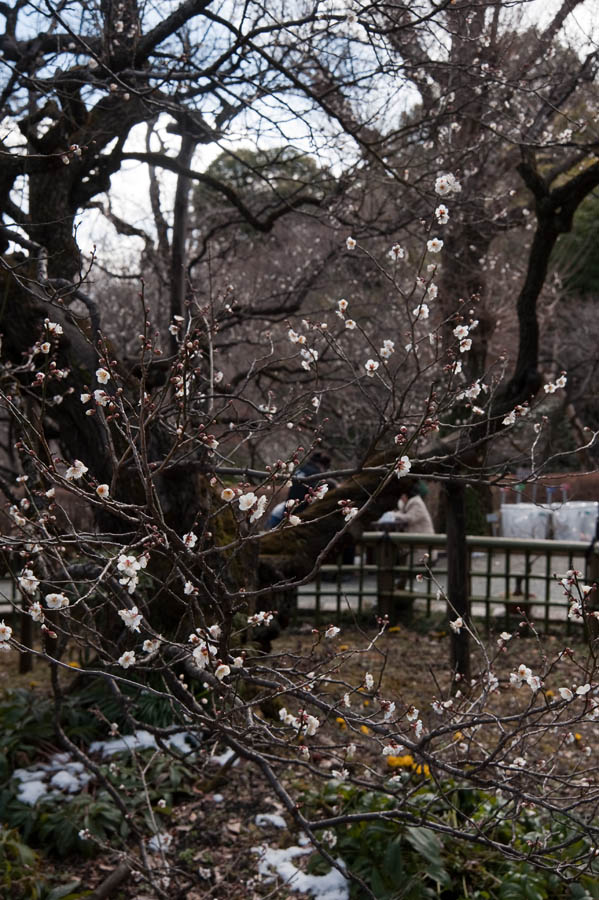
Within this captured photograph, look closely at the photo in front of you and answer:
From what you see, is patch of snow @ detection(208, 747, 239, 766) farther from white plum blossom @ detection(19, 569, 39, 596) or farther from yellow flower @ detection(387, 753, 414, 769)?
white plum blossom @ detection(19, 569, 39, 596)

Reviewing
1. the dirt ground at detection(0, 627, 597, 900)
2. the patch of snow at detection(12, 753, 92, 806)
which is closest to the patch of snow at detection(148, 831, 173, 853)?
the dirt ground at detection(0, 627, 597, 900)

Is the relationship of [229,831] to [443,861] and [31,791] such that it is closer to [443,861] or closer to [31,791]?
[31,791]

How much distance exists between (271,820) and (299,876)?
605mm

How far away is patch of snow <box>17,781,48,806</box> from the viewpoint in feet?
13.2

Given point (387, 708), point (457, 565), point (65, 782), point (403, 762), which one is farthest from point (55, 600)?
point (457, 565)

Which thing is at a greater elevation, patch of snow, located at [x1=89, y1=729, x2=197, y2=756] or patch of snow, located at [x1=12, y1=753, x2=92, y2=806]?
patch of snow, located at [x1=89, y1=729, x2=197, y2=756]

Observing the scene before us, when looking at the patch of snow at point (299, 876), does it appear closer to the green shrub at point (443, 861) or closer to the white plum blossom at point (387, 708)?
the green shrub at point (443, 861)

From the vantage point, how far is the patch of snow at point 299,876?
10.9ft

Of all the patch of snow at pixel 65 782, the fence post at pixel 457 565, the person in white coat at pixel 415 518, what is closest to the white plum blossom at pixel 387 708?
the patch of snow at pixel 65 782

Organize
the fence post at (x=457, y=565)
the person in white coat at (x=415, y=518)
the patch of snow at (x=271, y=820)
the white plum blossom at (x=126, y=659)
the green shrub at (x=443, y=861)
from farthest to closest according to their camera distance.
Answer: the person in white coat at (x=415, y=518), the fence post at (x=457, y=565), the patch of snow at (x=271, y=820), the green shrub at (x=443, y=861), the white plum blossom at (x=126, y=659)

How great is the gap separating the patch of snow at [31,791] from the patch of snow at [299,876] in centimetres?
114

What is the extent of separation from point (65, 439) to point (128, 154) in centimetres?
180

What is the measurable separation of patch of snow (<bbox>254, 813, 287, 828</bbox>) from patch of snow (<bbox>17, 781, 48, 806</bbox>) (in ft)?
3.52

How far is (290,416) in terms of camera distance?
9.56ft
